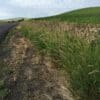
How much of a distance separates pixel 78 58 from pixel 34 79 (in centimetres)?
116

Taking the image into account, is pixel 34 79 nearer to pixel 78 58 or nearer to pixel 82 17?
pixel 78 58

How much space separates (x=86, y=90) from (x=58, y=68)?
68.2 inches

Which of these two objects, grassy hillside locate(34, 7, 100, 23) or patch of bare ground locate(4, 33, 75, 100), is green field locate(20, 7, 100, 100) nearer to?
patch of bare ground locate(4, 33, 75, 100)

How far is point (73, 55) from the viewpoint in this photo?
11922 millimetres

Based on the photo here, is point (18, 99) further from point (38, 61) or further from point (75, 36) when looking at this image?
point (75, 36)

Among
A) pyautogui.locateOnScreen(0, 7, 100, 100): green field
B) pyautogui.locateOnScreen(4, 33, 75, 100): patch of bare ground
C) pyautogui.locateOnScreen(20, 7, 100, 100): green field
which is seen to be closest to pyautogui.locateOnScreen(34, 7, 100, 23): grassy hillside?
pyautogui.locateOnScreen(0, 7, 100, 100): green field

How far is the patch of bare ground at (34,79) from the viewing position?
10812mm

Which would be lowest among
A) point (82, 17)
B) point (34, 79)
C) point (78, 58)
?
point (82, 17)

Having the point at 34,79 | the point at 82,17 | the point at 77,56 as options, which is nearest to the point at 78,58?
the point at 77,56

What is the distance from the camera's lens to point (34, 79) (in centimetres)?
1188

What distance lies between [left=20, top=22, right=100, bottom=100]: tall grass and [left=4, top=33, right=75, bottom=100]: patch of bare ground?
8.5 inches

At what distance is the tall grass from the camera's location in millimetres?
10492

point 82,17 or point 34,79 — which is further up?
point 34,79

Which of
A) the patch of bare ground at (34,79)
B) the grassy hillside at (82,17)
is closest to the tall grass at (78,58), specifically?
the patch of bare ground at (34,79)
